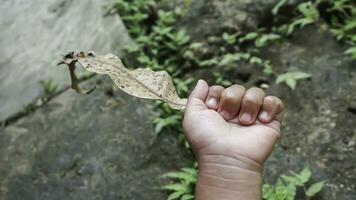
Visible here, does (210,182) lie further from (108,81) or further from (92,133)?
(108,81)

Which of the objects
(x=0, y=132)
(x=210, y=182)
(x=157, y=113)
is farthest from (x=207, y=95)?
(x=0, y=132)

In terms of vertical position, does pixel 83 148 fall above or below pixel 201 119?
below

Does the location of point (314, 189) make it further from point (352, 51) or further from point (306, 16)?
point (306, 16)


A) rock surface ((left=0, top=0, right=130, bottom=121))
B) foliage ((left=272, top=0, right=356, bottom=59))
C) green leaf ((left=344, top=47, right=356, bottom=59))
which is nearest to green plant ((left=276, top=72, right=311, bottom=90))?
green leaf ((left=344, top=47, right=356, bottom=59))

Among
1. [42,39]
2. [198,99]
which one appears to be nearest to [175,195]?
[198,99]

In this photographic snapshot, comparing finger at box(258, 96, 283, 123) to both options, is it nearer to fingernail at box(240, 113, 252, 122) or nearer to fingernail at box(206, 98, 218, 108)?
fingernail at box(240, 113, 252, 122)
